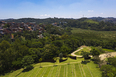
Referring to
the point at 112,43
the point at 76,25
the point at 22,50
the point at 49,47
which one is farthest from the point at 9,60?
the point at 76,25

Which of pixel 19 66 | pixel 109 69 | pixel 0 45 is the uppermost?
pixel 0 45

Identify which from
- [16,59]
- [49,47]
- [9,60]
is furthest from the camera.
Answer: [49,47]

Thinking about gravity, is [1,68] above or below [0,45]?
below

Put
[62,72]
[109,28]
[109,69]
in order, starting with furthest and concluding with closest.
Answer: [109,28], [62,72], [109,69]

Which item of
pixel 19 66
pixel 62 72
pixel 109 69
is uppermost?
pixel 109 69

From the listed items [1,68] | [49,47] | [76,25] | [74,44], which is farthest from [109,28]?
[1,68]

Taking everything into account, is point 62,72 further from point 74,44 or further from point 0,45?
point 74,44

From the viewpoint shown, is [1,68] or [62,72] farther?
[1,68]

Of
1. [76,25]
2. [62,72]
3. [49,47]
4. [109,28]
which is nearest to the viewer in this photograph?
[62,72]

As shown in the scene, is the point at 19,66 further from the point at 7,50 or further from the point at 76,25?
the point at 76,25
